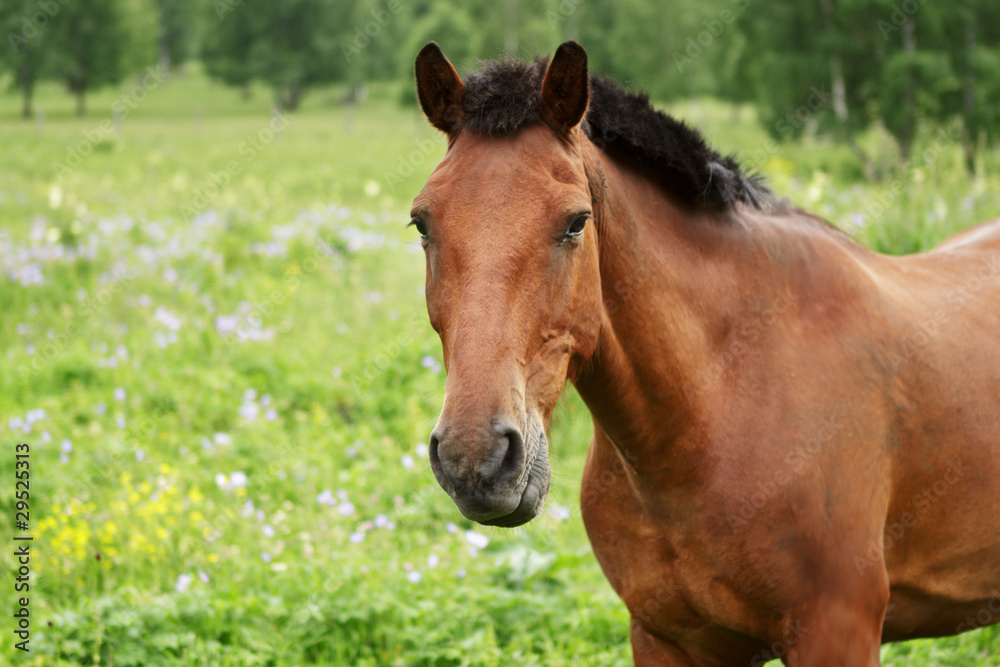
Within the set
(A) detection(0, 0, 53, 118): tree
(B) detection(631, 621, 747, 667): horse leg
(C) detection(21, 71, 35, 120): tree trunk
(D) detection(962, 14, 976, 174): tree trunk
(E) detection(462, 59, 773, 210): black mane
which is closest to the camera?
(E) detection(462, 59, 773, 210): black mane

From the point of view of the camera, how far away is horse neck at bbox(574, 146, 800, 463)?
2223 millimetres

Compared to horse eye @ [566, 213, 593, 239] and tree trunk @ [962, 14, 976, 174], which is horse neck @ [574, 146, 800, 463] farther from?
tree trunk @ [962, 14, 976, 174]

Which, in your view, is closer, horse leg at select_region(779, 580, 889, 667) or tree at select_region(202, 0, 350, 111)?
horse leg at select_region(779, 580, 889, 667)

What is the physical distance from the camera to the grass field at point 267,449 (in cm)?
364

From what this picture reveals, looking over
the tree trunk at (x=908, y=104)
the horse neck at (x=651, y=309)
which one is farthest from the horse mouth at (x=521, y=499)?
the tree trunk at (x=908, y=104)

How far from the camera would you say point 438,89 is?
2.15 meters

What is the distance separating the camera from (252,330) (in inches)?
291

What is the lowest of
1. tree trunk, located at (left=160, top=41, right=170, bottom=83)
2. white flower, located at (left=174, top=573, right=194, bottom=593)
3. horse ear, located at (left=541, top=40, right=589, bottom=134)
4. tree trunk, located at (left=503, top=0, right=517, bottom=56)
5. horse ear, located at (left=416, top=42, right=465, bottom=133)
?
white flower, located at (left=174, top=573, right=194, bottom=593)

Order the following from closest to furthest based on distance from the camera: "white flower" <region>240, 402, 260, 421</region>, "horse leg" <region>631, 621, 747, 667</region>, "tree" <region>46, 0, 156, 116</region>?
"horse leg" <region>631, 621, 747, 667</region>, "white flower" <region>240, 402, 260, 421</region>, "tree" <region>46, 0, 156, 116</region>

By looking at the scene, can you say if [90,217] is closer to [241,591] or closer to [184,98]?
[241,591]

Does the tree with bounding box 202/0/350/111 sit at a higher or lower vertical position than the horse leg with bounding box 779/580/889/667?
higher

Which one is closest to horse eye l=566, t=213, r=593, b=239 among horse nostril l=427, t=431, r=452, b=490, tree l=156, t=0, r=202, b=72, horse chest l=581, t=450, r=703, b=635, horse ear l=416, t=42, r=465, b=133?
horse ear l=416, t=42, r=465, b=133

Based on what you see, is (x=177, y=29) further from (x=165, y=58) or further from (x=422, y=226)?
(x=422, y=226)

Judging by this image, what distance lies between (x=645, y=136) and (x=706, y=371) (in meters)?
0.76
